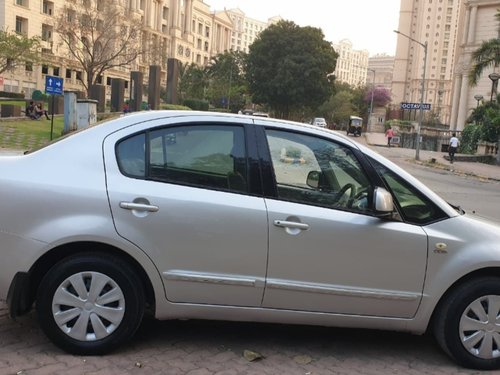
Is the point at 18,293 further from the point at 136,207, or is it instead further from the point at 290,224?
the point at 290,224

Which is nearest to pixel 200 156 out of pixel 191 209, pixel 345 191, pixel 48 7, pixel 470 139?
pixel 191 209

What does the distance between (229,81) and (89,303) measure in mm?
79364

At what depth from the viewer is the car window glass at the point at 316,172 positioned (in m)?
3.68

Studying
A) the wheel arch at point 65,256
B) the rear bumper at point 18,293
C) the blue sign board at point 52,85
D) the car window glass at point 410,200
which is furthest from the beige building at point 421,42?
the rear bumper at point 18,293

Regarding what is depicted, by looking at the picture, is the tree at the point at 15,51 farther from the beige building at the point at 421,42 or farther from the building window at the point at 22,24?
the beige building at the point at 421,42

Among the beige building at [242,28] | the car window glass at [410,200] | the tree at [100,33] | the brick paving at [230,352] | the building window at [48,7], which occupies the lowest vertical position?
the brick paving at [230,352]

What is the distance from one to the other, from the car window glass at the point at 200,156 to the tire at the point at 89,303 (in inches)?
26.7

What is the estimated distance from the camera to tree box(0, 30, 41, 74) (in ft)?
127

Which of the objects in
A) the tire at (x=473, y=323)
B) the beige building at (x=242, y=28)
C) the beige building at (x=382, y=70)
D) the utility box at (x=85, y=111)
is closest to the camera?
the tire at (x=473, y=323)

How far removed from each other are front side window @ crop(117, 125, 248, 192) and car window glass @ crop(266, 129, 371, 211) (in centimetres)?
26

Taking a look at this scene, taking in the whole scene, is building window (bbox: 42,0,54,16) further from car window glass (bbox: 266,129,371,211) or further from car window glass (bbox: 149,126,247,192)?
car window glass (bbox: 266,129,371,211)

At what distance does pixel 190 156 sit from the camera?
3670 millimetres

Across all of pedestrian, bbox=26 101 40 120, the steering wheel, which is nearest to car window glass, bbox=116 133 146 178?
the steering wheel

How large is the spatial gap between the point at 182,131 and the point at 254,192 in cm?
65
